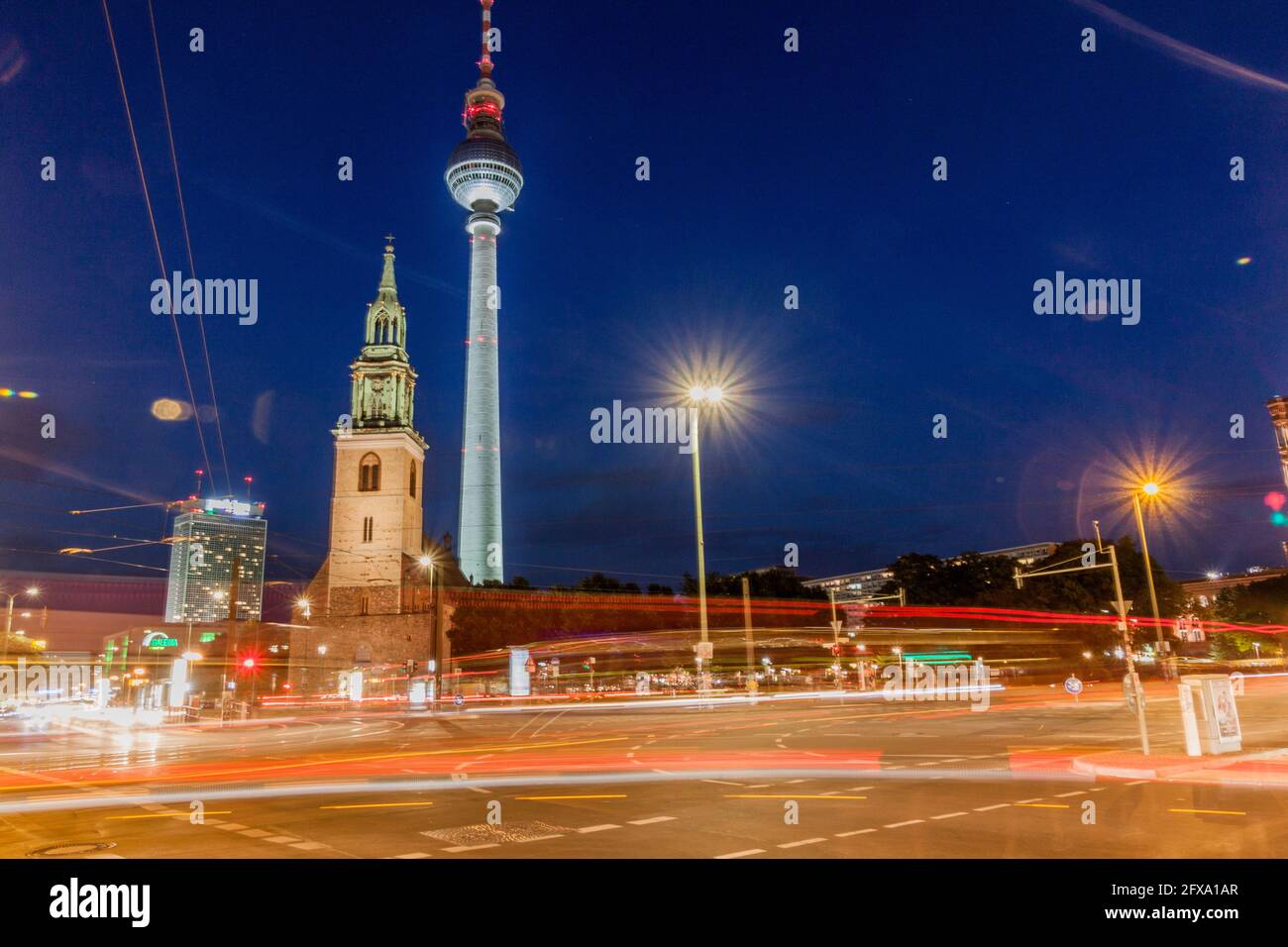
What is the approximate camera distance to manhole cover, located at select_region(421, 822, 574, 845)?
10648mm

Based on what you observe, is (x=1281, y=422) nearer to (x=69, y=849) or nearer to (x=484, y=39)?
(x=69, y=849)

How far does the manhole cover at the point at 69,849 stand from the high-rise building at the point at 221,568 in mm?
58349

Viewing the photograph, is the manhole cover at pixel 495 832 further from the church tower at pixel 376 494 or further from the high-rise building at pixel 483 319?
the high-rise building at pixel 483 319

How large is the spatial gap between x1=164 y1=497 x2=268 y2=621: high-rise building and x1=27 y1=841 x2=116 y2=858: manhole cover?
5835cm

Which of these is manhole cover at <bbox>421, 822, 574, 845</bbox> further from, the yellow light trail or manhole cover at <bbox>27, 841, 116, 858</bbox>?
the yellow light trail

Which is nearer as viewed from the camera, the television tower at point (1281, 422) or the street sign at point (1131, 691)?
the street sign at point (1131, 691)

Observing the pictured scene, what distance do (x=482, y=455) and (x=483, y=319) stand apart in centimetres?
2138

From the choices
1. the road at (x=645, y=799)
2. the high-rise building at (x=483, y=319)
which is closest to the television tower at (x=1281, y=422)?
the road at (x=645, y=799)

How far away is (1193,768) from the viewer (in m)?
15.7

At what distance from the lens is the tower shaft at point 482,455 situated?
126312 mm

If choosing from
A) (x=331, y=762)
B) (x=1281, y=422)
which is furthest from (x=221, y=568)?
(x=1281, y=422)

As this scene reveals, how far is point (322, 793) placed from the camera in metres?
15.1
